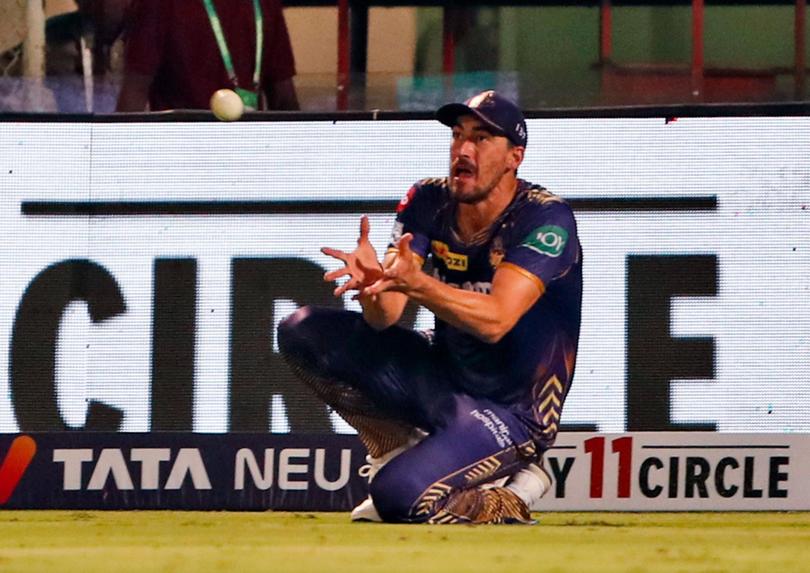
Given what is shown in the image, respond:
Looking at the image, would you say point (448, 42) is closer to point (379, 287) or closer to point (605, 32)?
point (605, 32)

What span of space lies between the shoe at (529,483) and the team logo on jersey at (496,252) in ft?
2.15

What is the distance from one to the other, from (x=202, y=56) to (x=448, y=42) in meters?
1.05

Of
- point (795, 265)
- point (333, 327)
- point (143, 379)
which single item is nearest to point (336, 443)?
Result: point (143, 379)

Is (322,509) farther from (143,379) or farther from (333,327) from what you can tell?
(333,327)

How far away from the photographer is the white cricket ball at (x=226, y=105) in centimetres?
671

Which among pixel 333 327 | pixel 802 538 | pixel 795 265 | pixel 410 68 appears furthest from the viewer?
pixel 410 68

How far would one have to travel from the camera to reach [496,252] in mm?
5477

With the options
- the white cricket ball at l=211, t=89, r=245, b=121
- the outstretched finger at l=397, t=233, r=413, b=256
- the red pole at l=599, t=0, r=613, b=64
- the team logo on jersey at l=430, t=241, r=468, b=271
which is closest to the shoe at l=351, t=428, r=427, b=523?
the team logo on jersey at l=430, t=241, r=468, b=271

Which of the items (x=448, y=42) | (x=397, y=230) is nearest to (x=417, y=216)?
(x=397, y=230)

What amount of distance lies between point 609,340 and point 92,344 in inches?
76.1

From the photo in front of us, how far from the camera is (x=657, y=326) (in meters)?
6.63

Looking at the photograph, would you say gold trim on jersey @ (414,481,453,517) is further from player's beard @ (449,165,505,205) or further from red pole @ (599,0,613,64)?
red pole @ (599,0,613,64)

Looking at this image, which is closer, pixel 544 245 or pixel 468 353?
pixel 544 245

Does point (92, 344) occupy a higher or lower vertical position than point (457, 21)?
lower
